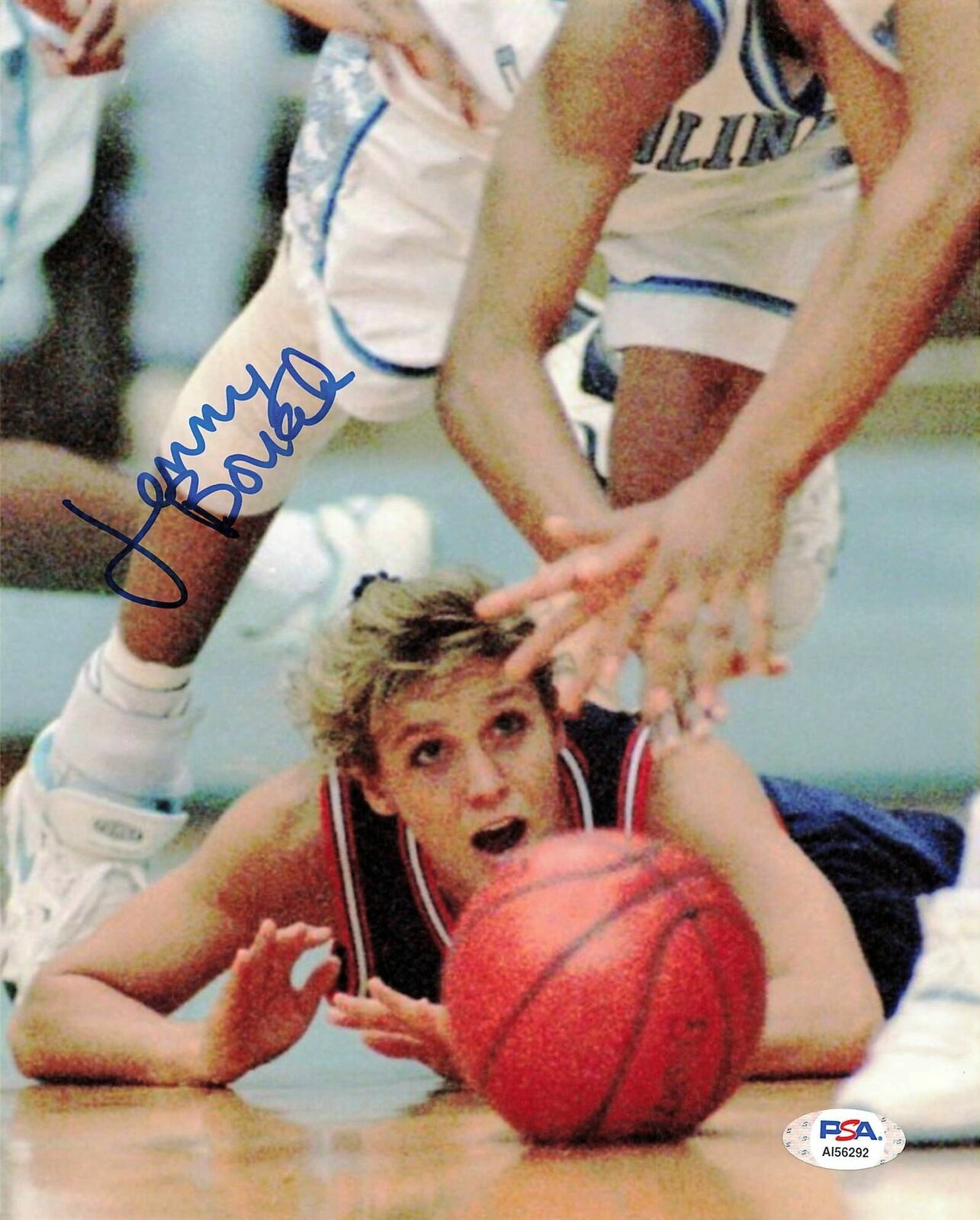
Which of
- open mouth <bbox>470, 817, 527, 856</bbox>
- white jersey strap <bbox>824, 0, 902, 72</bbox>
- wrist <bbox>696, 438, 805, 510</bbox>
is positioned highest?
white jersey strap <bbox>824, 0, 902, 72</bbox>

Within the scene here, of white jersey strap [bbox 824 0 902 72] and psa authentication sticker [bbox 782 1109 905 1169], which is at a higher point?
white jersey strap [bbox 824 0 902 72]

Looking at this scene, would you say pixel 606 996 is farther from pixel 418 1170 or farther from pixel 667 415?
pixel 667 415

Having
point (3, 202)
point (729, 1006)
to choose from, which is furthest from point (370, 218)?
point (729, 1006)

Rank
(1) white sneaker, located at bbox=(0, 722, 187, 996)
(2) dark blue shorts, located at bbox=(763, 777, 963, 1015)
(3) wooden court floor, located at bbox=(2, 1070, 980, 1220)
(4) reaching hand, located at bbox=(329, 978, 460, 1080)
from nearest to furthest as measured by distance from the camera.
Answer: (3) wooden court floor, located at bbox=(2, 1070, 980, 1220) → (4) reaching hand, located at bbox=(329, 978, 460, 1080) → (2) dark blue shorts, located at bbox=(763, 777, 963, 1015) → (1) white sneaker, located at bbox=(0, 722, 187, 996)

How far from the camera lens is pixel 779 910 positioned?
1.35 metres

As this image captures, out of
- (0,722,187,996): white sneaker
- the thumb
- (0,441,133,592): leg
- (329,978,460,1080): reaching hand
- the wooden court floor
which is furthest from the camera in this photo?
(0,441,133,592): leg

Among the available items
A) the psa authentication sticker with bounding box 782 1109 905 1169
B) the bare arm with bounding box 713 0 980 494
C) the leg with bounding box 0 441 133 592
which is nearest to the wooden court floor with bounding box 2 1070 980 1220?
the psa authentication sticker with bounding box 782 1109 905 1169

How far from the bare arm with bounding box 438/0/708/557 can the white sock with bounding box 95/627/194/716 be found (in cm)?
64

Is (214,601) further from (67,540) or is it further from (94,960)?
(67,540)

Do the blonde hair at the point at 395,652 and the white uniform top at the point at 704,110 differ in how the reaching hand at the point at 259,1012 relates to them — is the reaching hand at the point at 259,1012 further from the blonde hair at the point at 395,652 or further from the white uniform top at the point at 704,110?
the white uniform top at the point at 704,110

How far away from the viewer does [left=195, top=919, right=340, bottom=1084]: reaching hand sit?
1.30 m

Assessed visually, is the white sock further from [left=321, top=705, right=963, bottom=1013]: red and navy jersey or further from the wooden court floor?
the wooden court floor

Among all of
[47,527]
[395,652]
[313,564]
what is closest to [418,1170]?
[395,652]

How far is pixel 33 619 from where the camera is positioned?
84.5 inches
